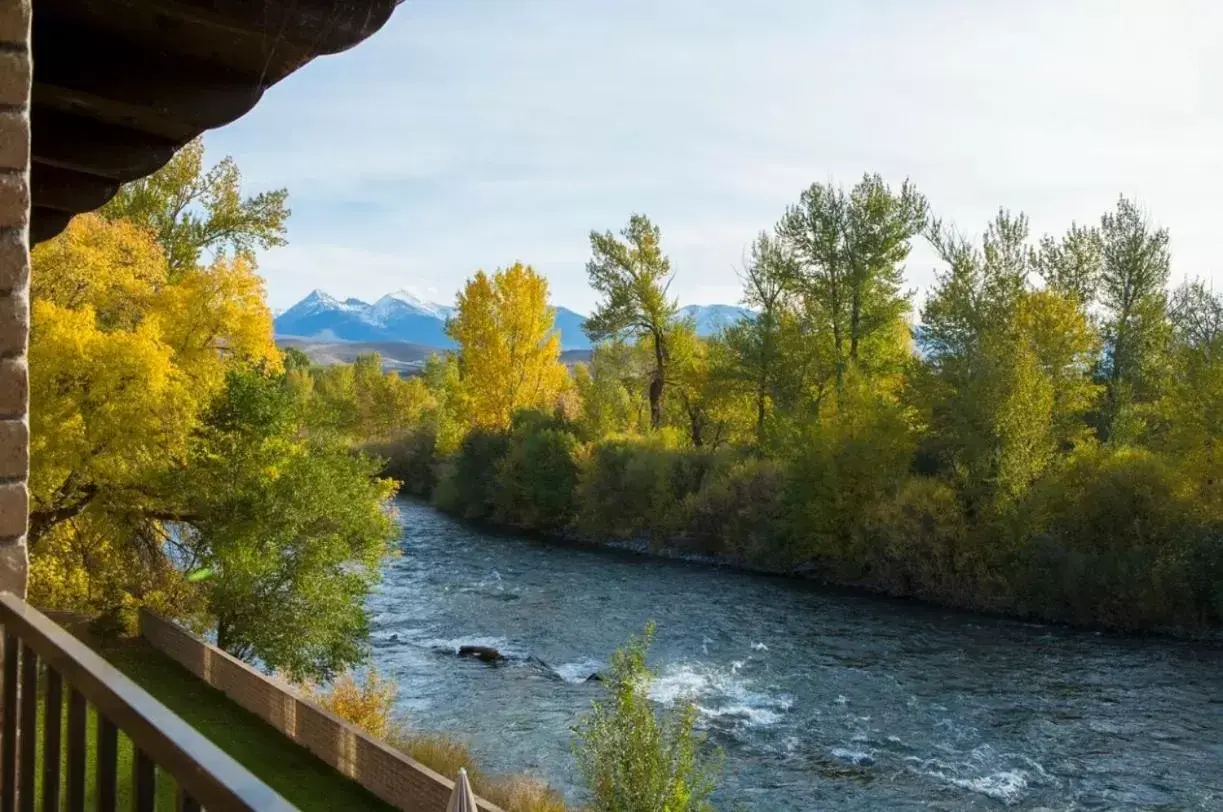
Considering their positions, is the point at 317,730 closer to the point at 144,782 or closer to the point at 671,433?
the point at 144,782

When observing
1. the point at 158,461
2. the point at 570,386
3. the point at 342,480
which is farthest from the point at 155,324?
the point at 570,386

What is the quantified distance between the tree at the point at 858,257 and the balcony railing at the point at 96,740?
38.0m

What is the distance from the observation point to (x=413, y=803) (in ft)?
40.5

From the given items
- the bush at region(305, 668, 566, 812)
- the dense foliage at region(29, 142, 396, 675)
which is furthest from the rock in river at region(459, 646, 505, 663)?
the bush at region(305, 668, 566, 812)

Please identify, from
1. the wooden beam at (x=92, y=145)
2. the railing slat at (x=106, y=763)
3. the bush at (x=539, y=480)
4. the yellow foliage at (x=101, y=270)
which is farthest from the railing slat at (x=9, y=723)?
the bush at (x=539, y=480)

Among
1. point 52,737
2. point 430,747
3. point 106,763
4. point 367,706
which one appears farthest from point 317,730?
point 106,763

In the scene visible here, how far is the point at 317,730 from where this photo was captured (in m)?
14.6

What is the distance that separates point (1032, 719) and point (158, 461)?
653 inches

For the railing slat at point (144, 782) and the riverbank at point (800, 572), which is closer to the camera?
the railing slat at point (144, 782)

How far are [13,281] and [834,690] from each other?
Answer: 61.5 feet

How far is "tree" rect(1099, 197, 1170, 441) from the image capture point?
34.2 meters

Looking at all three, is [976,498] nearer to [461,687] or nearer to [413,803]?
[461,687]

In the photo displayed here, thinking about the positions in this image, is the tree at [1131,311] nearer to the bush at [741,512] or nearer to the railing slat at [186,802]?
the bush at [741,512]

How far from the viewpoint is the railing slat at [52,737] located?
2.11 meters
